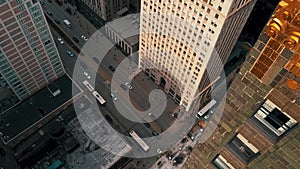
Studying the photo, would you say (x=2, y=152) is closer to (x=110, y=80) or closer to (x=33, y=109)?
(x=33, y=109)

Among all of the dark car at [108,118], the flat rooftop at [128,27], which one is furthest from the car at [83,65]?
the dark car at [108,118]

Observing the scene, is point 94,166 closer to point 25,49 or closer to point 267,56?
point 25,49

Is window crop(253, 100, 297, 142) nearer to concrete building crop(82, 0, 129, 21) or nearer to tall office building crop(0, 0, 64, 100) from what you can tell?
tall office building crop(0, 0, 64, 100)

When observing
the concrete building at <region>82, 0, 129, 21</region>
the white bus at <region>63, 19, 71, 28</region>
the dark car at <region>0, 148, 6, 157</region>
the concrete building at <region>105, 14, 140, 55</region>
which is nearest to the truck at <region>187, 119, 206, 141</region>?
the concrete building at <region>105, 14, 140, 55</region>

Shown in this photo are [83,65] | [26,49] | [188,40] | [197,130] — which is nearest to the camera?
[188,40]

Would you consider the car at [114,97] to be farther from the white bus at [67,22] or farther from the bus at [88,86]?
the white bus at [67,22]

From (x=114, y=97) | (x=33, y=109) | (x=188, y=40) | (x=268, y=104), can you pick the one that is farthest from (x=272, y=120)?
(x=33, y=109)
